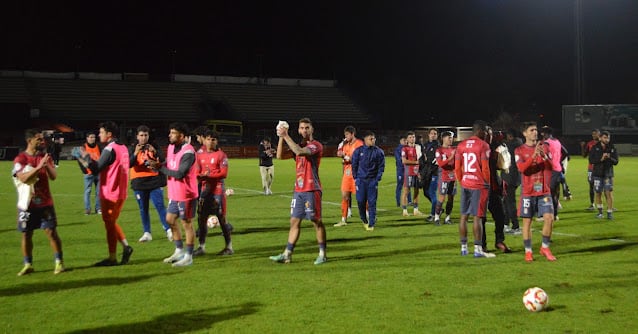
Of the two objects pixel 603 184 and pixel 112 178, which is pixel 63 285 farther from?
pixel 603 184

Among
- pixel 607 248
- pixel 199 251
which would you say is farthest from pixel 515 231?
pixel 199 251

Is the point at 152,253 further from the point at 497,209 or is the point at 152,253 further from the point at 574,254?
the point at 574,254

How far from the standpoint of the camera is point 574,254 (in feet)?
36.5

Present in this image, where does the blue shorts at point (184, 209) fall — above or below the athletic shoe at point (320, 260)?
above

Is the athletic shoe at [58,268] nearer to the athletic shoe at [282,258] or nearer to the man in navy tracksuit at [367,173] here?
the athletic shoe at [282,258]

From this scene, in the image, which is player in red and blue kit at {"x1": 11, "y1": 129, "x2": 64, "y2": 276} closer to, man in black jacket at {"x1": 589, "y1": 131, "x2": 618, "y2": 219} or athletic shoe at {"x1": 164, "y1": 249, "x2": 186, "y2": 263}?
athletic shoe at {"x1": 164, "y1": 249, "x2": 186, "y2": 263}

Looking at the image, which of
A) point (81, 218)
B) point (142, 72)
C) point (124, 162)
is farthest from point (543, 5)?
point (124, 162)

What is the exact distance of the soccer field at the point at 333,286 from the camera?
7.00 meters

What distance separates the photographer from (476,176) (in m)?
10.5

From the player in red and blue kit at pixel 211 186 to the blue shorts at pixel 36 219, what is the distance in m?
2.38

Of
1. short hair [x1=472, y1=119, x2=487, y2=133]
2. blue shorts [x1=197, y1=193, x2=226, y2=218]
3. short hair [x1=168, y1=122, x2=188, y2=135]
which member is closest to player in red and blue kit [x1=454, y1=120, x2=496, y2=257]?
short hair [x1=472, y1=119, x2=487, y2=133]

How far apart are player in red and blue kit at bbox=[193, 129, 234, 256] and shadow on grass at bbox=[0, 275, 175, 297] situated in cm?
191

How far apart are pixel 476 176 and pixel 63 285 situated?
6243mm

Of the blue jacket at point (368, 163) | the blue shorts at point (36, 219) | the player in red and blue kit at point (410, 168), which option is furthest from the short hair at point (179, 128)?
the player in red and blue kit at point (410, 168)
